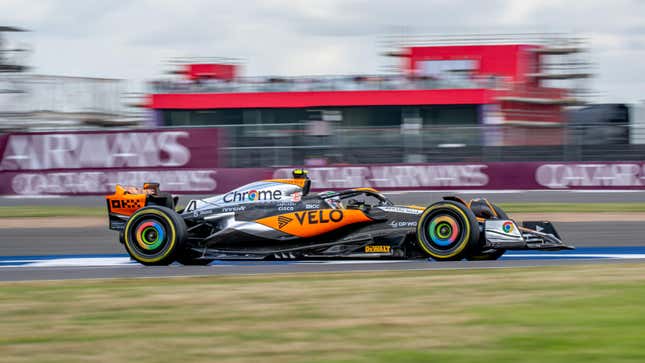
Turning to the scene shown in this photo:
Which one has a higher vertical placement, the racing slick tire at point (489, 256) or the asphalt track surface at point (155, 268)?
the racing slick tire at point (489, 256)

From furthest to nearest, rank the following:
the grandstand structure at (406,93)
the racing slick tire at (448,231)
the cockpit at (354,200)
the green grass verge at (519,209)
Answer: the grandstand structure at (406,93)
the green grass verge at (519,209)
the cockpit at (354,200)
the racing slick tire at (448,231)

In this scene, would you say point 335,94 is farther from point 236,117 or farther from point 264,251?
point 264,251

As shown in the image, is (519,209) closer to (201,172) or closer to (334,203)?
(201,172)

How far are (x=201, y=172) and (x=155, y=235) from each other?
38.6 feet

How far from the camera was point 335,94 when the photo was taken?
36.0 metres

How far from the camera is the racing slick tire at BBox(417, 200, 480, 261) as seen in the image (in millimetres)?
9969

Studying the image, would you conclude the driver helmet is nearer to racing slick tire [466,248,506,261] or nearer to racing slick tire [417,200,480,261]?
racing slick tire [417,200,480,261]

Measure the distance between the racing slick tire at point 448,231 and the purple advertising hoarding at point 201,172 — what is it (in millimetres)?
12322

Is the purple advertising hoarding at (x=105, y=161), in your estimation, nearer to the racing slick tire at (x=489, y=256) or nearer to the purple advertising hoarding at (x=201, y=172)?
the purple advertising hoarding at (x=201, y=172)

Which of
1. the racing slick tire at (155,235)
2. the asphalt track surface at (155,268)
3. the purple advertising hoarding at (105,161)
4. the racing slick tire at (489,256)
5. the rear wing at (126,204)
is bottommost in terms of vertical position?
the asphalt track surface at (155,268)

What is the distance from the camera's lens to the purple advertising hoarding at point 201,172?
22.4 m

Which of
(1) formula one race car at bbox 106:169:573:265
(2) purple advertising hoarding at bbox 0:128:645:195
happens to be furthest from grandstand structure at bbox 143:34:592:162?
(1) formula one race car at bbox 106:169:573:265

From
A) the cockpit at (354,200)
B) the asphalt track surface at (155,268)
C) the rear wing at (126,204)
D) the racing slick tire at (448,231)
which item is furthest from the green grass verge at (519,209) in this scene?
the racing slick tire at (448,231)

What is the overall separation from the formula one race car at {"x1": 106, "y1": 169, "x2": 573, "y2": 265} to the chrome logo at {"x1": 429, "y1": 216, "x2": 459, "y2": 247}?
0.03 ft
